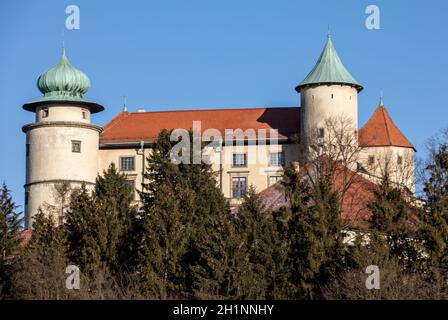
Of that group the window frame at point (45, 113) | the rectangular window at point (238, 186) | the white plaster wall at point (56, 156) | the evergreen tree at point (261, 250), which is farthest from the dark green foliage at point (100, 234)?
the rectangular window at point (238, 186)

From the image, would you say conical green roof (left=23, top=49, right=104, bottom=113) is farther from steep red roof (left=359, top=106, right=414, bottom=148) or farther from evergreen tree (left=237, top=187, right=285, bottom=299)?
evergreen tree (left=237, top=187, right=285, bottom=299)

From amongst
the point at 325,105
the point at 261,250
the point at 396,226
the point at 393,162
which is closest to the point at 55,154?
the point at 325,105

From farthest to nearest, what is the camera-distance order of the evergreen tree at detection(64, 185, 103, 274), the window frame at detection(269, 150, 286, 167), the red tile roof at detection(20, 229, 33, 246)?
the window frame at detection(269, 150, 286, 167) < the red tile roof at detection(20, 229, 33, 246) < the evergreen tree at detection(64, 185, 103, 274)

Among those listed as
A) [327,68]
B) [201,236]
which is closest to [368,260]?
[201,236]

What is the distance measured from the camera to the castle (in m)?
81.3

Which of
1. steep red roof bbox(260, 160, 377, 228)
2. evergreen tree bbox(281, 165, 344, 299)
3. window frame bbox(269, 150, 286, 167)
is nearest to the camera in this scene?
evergreen tree bbox(281, 165, 344, 299)

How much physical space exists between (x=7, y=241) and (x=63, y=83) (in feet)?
110

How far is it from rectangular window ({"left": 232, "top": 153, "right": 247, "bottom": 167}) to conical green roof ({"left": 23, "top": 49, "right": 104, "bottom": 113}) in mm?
8344

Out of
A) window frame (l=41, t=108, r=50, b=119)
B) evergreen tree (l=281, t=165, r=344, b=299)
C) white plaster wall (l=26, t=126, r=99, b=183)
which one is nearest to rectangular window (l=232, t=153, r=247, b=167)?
white plaster wall (l=26, t=126, r=99, b=183)

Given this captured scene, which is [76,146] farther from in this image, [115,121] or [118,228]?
[118,228]

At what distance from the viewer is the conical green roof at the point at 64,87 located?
83.3 metres

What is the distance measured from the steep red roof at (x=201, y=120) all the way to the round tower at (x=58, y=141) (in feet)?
9.63

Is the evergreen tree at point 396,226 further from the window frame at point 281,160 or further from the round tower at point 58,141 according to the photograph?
the round tower at point 58,141

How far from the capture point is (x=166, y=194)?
2116 inches
